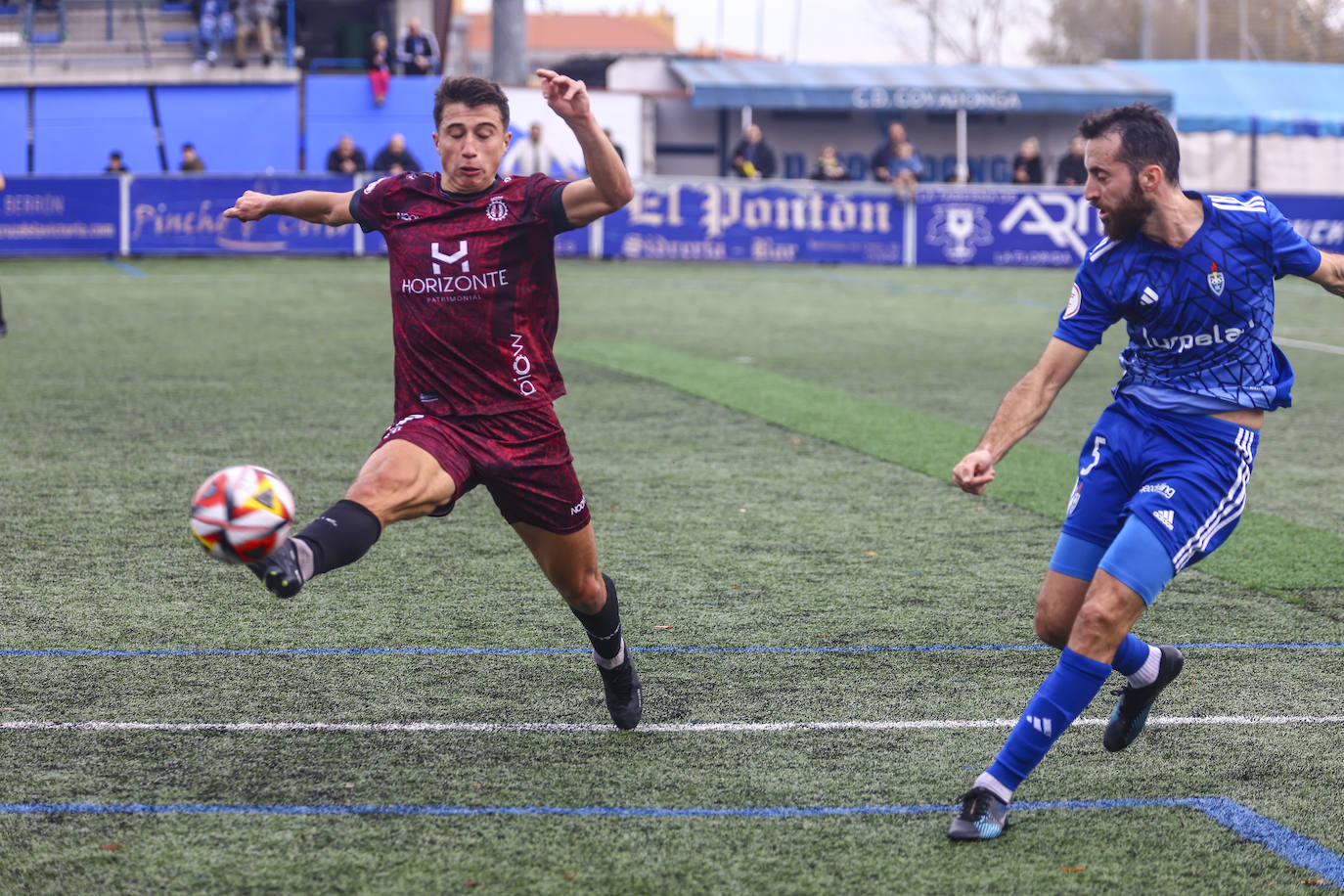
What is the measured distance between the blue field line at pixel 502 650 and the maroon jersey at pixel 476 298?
1.32m

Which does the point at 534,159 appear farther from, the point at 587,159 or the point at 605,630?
the point at 587,159

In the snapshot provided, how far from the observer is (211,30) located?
34.2 meters

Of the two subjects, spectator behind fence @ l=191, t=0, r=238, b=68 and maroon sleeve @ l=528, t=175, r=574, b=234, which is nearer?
maroon sleeve @ l=528, t=175, r=574, b=234

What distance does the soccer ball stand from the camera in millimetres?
3992

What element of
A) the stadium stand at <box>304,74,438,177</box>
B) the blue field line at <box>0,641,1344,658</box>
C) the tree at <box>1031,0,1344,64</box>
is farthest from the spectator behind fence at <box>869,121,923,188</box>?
the tree at <box>1031,0,1344,64</box>

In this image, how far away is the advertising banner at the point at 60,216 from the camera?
997 inches

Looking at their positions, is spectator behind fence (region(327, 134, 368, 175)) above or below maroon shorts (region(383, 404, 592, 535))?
above

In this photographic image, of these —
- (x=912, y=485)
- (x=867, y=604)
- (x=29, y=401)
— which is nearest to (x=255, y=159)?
(x=29, y=401)

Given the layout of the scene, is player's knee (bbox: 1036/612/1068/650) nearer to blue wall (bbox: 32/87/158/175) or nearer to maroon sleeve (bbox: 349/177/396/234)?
maroon sleeve (bbox: 349/177/396/234)

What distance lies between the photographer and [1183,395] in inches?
172

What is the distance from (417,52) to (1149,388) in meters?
31.7

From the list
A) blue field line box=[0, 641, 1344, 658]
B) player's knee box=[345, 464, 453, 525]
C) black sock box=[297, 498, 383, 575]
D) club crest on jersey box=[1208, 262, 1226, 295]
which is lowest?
blue field line box=[0, 641, 1344, 658]

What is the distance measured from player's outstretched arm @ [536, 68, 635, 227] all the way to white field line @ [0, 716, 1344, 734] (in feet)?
5.20

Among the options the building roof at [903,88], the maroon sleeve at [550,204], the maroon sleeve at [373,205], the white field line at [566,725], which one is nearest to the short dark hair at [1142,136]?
the maroon sleeve at [550,204]
